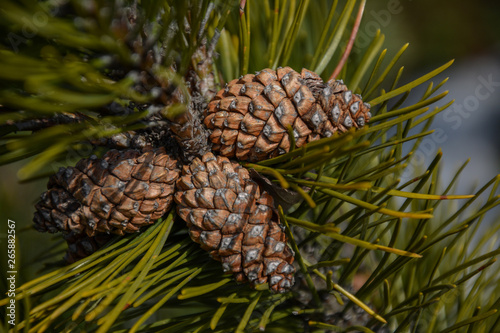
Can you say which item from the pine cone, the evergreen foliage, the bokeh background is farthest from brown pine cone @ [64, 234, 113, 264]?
the bokeh background

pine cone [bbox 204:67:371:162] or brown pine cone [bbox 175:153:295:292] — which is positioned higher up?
pine cone [bbox 204:67:371:162]

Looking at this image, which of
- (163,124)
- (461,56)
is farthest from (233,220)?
(461,56)

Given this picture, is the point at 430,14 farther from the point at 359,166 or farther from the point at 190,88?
the point at 190,88

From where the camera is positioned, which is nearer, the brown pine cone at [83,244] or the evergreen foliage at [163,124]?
the evergreen foliage at [163,124]

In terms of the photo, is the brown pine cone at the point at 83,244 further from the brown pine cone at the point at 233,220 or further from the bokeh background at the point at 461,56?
the bokeh background at the point at 461,56

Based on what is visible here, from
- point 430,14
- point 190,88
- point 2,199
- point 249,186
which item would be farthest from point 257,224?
point 430,14

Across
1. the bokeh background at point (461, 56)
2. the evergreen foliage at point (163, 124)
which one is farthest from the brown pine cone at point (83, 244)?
the bokeh background at point (461, 56)

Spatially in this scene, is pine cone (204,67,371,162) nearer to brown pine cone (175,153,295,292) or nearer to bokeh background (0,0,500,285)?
brown pine cone (175,153,295,292)
